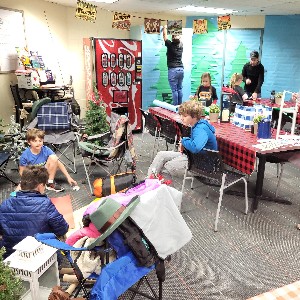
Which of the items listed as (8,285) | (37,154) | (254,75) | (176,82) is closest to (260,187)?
(37,154)

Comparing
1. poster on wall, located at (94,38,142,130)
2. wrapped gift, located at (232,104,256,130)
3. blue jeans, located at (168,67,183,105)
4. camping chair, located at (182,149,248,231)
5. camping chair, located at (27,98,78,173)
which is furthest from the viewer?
blue jeans, located at (168,67,183,105)

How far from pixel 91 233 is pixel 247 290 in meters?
1.38

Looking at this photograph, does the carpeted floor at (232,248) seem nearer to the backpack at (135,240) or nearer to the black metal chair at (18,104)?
the backpack at (135,240)

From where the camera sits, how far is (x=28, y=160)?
4000 millimetres

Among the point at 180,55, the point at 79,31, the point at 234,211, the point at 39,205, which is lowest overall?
the point at 234,211

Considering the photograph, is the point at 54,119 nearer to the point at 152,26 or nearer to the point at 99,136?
the point at 99,136

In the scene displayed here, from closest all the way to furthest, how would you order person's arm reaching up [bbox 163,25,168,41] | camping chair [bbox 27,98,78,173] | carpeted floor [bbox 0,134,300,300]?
carpeted floor [bbox 0,134,300,300] → camping chair [bbox 27,98,78,173] → person's arm reaching up [bbox 163,25,168,41]

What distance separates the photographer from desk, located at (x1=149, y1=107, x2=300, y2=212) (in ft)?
11.4

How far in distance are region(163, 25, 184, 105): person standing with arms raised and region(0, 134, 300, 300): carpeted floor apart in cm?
Answer: 334

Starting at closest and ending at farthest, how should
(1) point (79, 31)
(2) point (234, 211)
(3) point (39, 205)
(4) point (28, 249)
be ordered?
(4) point (28, 249)
(3) point (39, 205)
(2) point (234, 211)
(1) point (79, 31)

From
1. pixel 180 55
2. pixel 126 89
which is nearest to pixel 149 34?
pixel 180 55

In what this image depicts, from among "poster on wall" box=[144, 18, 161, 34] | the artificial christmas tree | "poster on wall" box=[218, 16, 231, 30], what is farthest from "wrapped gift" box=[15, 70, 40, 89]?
"poster on wall" box=[218, 16, 231, 30]

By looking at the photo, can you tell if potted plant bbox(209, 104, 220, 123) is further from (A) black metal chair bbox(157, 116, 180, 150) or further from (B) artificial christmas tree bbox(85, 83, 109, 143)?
(B) artificial christmas tree bbox(85, 83, 109, 143)

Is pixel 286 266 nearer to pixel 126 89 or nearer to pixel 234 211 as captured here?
pixel 234 211
